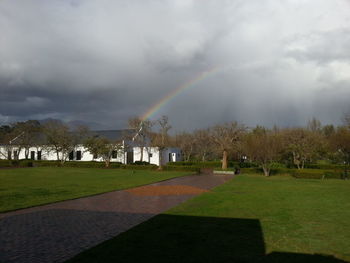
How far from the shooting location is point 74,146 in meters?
48.9

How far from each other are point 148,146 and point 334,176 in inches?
1079

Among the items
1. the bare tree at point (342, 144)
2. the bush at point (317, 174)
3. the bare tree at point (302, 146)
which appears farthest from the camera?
the bare tree at point (342, 144)

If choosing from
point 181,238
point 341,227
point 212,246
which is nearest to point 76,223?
point 181,238

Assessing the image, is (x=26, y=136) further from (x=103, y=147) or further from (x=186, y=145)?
(x=186, y=145)

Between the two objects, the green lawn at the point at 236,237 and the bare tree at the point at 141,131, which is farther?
the bare tree at the point at 141,131

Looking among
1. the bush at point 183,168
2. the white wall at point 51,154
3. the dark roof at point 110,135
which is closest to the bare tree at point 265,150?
the bush at point 183,168

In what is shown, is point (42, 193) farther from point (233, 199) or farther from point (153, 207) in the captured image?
point (233, 199)

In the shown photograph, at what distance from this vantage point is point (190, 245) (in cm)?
686

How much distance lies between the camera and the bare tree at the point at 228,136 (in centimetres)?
4349

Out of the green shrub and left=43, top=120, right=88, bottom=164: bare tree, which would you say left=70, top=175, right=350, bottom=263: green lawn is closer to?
left=43, top=120, right=88, bottom=164: bare tree

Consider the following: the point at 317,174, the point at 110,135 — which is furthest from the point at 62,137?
the point at 317,174

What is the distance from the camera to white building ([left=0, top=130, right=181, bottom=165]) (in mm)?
47987

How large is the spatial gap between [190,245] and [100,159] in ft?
141

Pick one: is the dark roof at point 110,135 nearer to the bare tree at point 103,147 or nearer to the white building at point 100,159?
the white building at point 100,159
